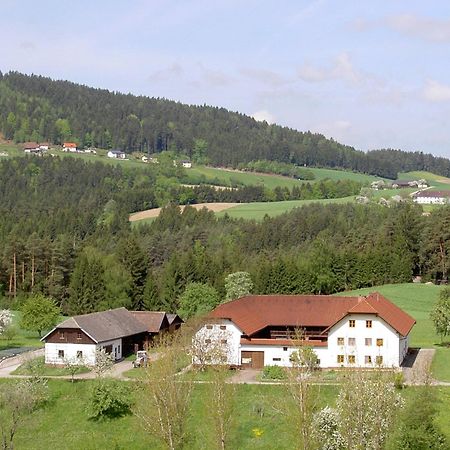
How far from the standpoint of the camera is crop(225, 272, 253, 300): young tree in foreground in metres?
88.7

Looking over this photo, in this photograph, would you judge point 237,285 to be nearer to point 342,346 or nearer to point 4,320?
point 4,320

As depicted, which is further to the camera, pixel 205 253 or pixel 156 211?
pixel 156 211

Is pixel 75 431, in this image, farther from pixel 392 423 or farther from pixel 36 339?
pixel 36 339

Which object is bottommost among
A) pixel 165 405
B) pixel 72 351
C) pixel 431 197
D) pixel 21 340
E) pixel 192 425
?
pixel 192 425

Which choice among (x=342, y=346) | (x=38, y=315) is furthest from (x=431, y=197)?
(x=342, y=346)

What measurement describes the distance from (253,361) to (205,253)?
145 ft

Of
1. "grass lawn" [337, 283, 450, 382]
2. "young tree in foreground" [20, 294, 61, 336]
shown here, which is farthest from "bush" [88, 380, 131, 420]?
"young tree in foreground" [20, 294, 61, 336]

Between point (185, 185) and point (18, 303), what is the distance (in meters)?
110

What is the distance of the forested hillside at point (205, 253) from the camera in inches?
3529

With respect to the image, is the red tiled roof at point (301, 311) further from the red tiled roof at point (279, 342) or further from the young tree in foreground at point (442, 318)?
the young tree in foreground at point (442, 318)

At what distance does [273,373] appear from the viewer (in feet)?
178

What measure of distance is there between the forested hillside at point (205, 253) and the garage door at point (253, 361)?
94.7 ft

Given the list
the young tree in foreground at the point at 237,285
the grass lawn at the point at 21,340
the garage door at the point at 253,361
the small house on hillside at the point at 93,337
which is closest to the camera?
the garage door at the point at 253,361

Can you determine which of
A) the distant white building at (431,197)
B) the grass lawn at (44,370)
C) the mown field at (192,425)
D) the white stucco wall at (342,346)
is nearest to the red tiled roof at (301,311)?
the white stucco wall at (342,346)
